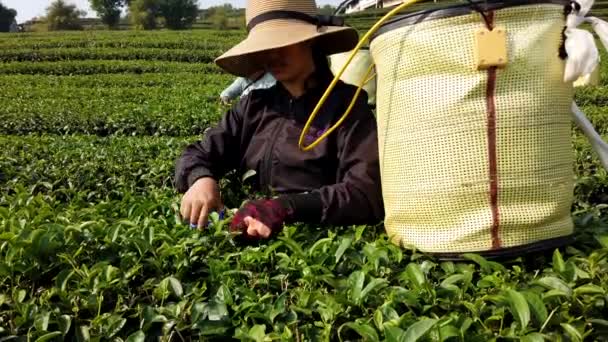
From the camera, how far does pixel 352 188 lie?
6.12ft

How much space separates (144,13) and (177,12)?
11.9 feet

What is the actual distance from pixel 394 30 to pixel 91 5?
198ft

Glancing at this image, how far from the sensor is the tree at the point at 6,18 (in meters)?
52.4

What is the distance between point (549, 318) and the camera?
122 cm

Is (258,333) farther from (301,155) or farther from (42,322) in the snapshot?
(301,155)

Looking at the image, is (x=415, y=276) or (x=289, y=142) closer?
(x=415, y=276)

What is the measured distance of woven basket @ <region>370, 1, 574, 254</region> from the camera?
1408 mm

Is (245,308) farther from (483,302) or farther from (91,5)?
(91,5)

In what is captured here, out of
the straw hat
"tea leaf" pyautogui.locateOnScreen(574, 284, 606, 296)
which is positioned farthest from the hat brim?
"tea leaf" pyautogui.locateOnScreen(574, 284, 606, 296)

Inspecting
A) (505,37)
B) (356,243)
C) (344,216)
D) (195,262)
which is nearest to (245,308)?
(195,262)

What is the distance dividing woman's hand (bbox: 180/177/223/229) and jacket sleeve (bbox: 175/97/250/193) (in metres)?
0.15

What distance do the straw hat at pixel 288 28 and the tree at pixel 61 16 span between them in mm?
52163

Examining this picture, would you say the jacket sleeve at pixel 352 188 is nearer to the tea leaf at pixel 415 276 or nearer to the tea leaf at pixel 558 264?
the tea leaf at pixel 415 276

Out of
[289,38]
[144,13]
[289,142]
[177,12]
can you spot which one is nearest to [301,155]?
[289,142]
